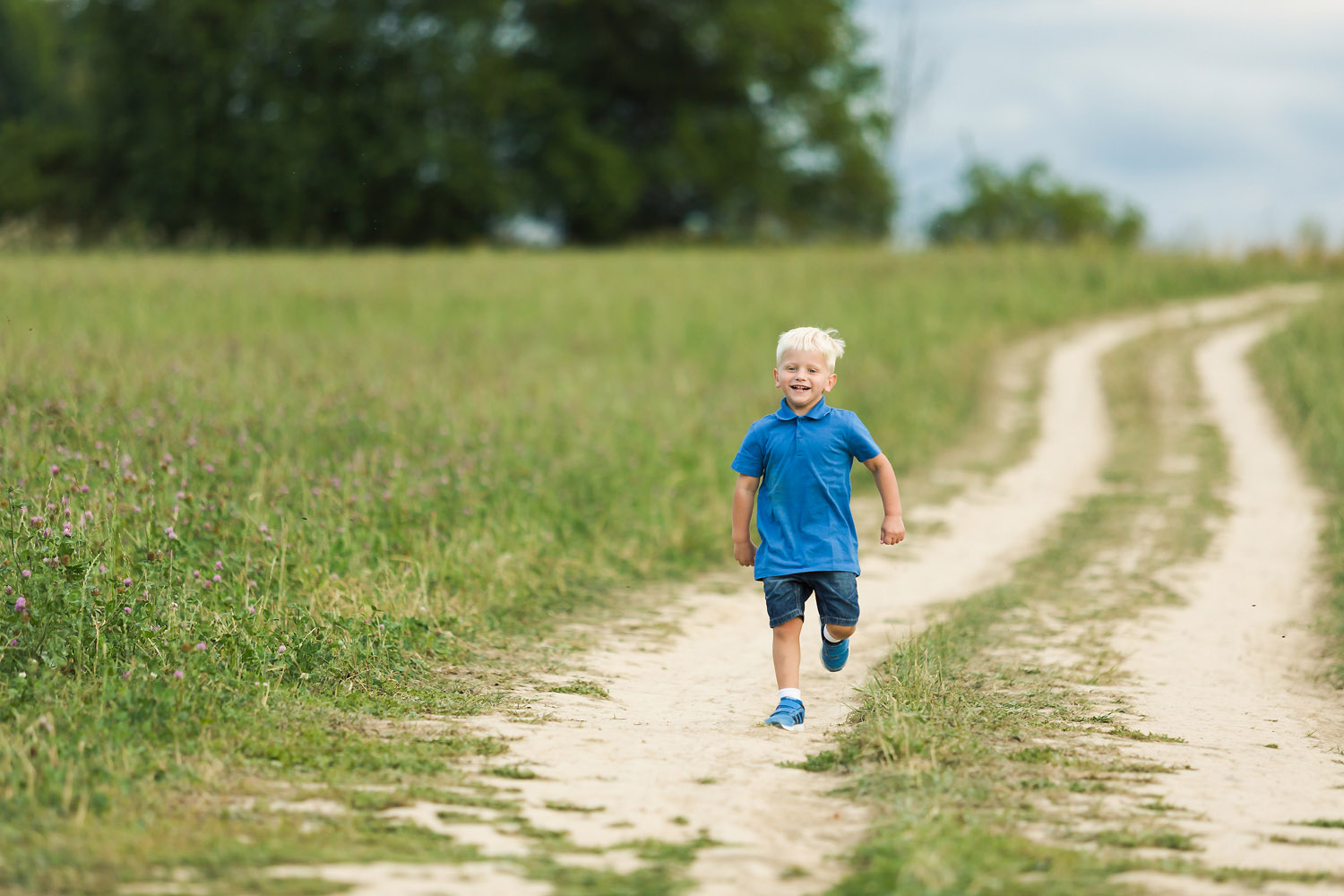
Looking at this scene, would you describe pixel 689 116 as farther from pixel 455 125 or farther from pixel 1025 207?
pixel 1025 207

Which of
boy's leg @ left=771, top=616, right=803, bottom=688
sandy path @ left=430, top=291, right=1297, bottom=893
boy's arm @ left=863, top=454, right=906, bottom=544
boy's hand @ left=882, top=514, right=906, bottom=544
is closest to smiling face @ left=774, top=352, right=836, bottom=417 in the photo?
boy's arm @ left=863, top=454, right=906, bottom=544

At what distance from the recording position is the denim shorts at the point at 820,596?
529 centimetres

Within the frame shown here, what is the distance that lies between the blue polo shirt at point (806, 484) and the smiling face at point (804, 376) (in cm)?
8

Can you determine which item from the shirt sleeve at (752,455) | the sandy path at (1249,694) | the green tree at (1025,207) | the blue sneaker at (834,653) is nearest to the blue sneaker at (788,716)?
the blue sneaker at (834,653)

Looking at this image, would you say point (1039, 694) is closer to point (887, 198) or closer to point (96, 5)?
point (96, 5)

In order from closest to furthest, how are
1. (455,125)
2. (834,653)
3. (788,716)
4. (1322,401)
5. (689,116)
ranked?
(788,716) < (834,653) < (1322,401) < (455,125) < (689,116)

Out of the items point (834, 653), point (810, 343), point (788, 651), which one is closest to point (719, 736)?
point (788, 651)

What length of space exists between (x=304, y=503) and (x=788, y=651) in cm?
347

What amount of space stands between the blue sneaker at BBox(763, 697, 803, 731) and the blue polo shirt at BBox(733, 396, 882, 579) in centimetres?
58

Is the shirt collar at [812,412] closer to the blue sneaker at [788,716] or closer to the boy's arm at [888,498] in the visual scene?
the boy's arm at [888,498]

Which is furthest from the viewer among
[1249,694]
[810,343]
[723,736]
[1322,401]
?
[1322,401]

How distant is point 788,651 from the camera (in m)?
5.41

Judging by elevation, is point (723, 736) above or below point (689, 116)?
below

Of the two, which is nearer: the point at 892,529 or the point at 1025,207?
the point at 892,529
